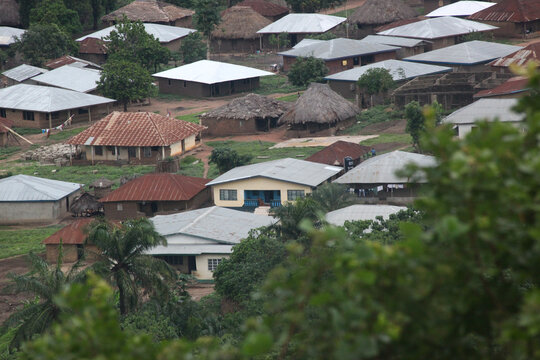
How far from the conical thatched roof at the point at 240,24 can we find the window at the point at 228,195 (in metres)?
44.4

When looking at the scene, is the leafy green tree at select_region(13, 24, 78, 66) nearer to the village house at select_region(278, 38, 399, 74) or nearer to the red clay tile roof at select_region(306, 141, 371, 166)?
the village house at select_region(278, 38, 399, 74)

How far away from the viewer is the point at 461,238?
7.38 metres

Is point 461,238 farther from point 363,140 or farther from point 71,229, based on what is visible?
point 363,140

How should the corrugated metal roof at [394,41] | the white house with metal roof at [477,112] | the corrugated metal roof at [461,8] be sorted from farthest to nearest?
the corrugated metal roof at [461,8]
the corrugated metal roof at [394,41]
the white house with metal roof at [477,112]

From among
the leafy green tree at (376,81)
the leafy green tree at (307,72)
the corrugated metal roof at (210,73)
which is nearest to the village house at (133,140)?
the corrugated metal roof at (210,73)

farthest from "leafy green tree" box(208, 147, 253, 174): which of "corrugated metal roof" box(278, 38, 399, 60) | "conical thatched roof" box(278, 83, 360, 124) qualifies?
"corrugated metal roof" box(278, 38, 399, 60)

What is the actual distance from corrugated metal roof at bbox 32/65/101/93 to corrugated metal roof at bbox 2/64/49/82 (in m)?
1.46

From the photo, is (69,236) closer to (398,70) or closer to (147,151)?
(147,151)

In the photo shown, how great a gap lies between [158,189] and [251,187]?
5049mm

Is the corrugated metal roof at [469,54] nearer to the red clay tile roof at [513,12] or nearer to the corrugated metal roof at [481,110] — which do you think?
the red clay tile roof at [513,12]

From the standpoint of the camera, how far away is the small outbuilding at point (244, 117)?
6081 cm

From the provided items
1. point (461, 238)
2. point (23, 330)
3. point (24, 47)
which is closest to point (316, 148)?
point (23, 330)

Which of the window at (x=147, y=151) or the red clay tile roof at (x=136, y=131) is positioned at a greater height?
the red clay tile roof at (x=136, y=131)

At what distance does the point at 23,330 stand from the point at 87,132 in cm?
3377
